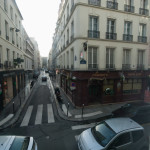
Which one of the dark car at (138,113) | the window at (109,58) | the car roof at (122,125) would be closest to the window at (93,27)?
the window at (109,58)

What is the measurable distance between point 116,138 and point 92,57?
25.5 ft

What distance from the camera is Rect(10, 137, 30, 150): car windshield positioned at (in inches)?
137

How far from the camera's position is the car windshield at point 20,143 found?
3471 mm

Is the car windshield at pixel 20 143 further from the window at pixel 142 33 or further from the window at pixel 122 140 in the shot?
the window at pixel 142 33

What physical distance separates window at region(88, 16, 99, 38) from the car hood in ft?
28.8

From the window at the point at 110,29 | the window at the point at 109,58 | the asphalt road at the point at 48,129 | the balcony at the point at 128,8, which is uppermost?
the balcony at the point at 128,8

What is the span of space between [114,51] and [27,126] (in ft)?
36.4

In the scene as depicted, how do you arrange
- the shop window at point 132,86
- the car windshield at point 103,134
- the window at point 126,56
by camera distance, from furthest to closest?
the shop window at point 132,86
the window at point 126,56
the car windshield at point 103,134

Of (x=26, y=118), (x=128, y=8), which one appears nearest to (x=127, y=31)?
(x=128, y=8)

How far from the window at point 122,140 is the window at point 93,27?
8.85 meters

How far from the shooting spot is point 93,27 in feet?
32.7

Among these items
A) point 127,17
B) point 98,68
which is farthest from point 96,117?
point 127,17

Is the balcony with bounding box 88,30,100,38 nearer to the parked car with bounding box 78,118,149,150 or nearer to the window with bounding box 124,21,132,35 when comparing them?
the window with bounding box 124,21,132,35

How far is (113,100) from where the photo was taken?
11.2 metres
